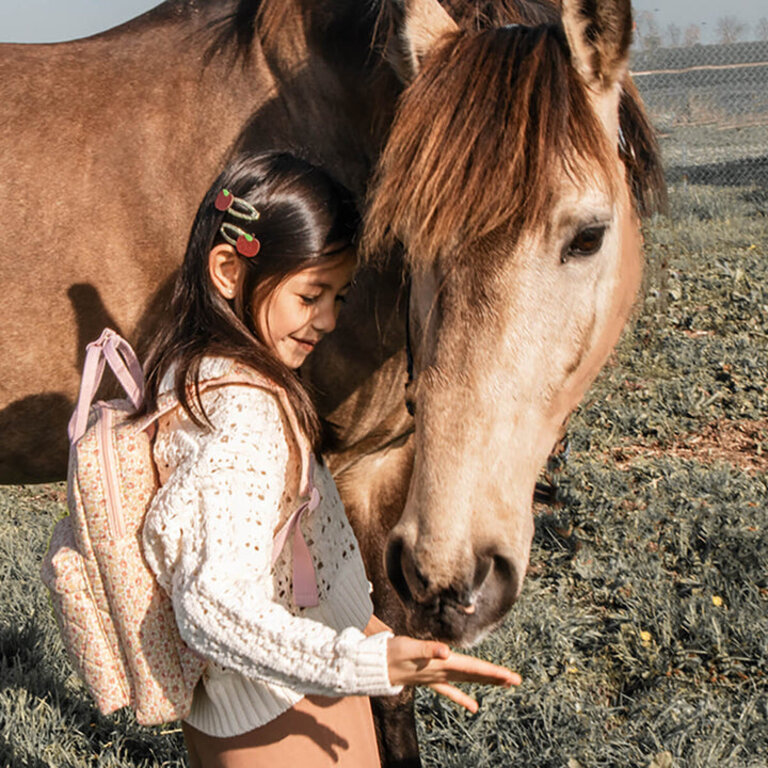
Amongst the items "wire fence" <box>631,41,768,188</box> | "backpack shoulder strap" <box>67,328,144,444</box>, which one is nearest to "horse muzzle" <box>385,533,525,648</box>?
"backpack shoulder strap" <box>67,328,144,444</box>

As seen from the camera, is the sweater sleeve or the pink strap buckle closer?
the sweater sleeve

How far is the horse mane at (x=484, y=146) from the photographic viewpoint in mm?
1455

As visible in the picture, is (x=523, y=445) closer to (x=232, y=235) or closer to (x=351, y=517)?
(x=232, y=235)

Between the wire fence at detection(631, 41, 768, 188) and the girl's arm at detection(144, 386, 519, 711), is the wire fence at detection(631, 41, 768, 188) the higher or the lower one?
the lower one

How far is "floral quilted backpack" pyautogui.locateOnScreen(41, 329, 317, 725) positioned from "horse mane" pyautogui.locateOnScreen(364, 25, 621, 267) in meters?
0.39

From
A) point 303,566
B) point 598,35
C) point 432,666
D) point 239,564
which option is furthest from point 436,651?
point 598,35

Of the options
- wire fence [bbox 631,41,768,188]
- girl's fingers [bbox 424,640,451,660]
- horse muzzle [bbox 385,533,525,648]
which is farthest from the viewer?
wire fence [bbox 631,41,768,188]

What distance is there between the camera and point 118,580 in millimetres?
1321

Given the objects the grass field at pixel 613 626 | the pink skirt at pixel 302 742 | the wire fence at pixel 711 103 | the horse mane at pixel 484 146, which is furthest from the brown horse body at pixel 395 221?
the wire fence at pixel 711 103

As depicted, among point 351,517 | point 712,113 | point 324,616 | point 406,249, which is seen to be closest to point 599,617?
point 351,517

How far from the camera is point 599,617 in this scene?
2932mm

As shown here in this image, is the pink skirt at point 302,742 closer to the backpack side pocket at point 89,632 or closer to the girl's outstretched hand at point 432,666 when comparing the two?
the backpack side pocket at point 89,632

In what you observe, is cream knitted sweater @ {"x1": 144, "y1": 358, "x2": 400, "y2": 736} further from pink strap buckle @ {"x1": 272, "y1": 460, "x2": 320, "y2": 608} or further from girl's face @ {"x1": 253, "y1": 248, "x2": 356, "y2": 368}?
girl's face @ {"x1": 253, "y1": 248, "x2": 356, "y2": 368}

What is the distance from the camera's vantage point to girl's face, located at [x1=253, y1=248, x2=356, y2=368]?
58.5 inches
